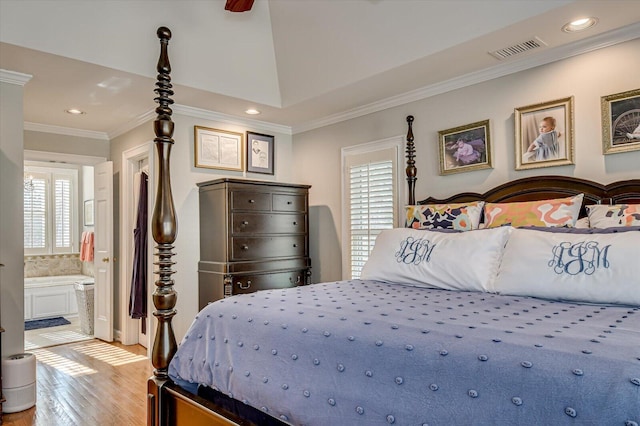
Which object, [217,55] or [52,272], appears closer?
[217,55]

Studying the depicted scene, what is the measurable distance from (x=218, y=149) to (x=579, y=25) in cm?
320

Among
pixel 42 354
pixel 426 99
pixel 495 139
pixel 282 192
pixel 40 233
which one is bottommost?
pixel 42 354

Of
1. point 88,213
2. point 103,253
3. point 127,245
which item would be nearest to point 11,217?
point 127,245

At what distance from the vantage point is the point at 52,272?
6914mm

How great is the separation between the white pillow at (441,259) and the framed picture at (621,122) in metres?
0.93

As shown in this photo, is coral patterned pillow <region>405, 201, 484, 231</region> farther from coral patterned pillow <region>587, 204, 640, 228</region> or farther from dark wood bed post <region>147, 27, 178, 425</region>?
dark wood bed post <region>147, 27, 178, 425</region>

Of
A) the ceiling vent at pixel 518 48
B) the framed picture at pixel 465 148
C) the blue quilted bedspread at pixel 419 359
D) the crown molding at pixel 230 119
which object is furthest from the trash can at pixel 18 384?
the ceiling vent at pixel 518 48

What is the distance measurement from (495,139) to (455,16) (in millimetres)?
977

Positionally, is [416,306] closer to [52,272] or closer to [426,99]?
[426,99]

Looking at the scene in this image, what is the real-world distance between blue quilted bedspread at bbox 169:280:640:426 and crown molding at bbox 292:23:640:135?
1815 mm

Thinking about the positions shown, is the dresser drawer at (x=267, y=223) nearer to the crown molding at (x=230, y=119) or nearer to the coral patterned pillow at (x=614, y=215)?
the crown molding at (x=230, y=119)

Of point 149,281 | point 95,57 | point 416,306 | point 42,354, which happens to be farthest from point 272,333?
point 42,354

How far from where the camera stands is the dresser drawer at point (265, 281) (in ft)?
12.8

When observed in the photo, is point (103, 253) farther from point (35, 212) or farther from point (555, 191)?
point (555, 191)
